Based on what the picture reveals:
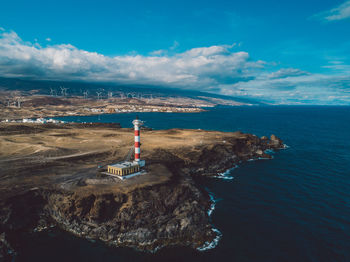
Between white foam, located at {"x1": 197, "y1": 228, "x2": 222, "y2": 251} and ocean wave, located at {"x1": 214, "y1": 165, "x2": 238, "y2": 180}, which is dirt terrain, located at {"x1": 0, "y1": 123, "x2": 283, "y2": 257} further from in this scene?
ocean wave, located at {"x1": 214, "y1": 165, "x2": 238, "y2": 180}

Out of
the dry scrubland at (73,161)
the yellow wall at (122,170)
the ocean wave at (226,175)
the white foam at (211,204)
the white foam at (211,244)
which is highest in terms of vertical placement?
the yellow wall at (122,170)

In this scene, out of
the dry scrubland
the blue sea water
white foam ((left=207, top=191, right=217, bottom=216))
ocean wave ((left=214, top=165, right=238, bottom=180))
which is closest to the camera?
the blue sea water

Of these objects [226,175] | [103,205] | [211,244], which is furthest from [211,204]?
[103,205]

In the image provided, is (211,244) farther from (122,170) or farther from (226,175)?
(226,175)

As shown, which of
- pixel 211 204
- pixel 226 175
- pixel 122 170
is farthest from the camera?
pixel 226 175

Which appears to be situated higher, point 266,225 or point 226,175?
point 226,175

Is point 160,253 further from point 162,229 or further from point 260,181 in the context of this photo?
point 260,181

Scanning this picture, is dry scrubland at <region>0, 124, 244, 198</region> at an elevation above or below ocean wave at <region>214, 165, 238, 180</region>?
above

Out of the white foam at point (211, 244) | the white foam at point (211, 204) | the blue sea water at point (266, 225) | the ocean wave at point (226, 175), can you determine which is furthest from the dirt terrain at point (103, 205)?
the ocean wave at point (226, 175)

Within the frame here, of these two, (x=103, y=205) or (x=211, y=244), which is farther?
(x=103, y=205)

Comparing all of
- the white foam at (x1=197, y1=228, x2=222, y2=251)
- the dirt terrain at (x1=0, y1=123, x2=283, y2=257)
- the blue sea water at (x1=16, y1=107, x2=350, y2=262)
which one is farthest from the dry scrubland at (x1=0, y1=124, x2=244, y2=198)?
the white foam at (x1=197, y1=228, x2=222, y2=251)

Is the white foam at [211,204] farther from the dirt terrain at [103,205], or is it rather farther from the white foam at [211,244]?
the white foam at [211,244]
